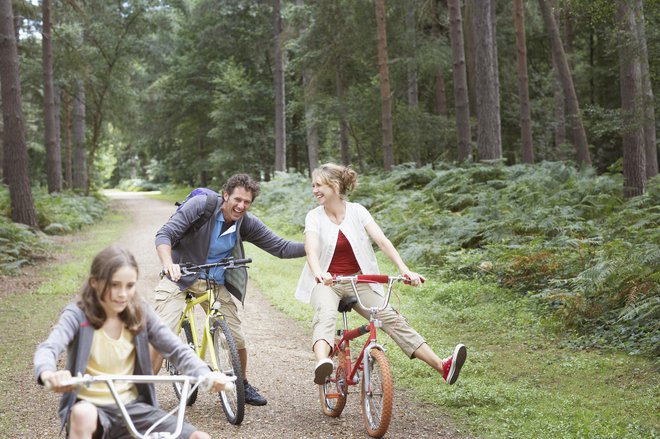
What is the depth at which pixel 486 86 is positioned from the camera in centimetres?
1819

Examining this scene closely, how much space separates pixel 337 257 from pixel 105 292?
2581mm

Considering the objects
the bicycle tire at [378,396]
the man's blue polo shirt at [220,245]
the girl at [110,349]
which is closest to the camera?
the girl at [110,349]

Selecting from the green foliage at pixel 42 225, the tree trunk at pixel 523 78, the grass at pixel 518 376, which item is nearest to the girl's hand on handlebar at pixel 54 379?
the grass at pixel 518 376

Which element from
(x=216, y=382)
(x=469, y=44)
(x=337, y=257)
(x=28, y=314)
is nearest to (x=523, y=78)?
(x=469, y=44)

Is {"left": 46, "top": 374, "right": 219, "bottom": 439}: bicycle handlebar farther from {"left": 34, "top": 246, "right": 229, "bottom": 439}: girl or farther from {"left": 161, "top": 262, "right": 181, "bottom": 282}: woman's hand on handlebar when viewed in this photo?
{"left": 161, "top": 262, "right": 181, "bottom": 282}: woman's hand on handlebar

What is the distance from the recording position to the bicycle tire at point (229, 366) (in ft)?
17.9

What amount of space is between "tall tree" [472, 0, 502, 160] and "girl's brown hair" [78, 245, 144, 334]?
15681 millimetres

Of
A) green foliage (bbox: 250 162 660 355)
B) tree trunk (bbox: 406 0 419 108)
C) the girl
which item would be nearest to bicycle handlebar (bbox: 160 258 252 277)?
the girl

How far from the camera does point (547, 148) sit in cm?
3092

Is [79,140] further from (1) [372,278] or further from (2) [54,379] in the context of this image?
(2) [54,379]

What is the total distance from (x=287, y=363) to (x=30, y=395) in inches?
101

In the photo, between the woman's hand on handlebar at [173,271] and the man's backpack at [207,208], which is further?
the man's backpack at [207,208]

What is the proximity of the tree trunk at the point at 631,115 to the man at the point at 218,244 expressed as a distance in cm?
932

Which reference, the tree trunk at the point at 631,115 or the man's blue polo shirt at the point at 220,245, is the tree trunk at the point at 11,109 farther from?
the tree trunk at the point at 631,115
